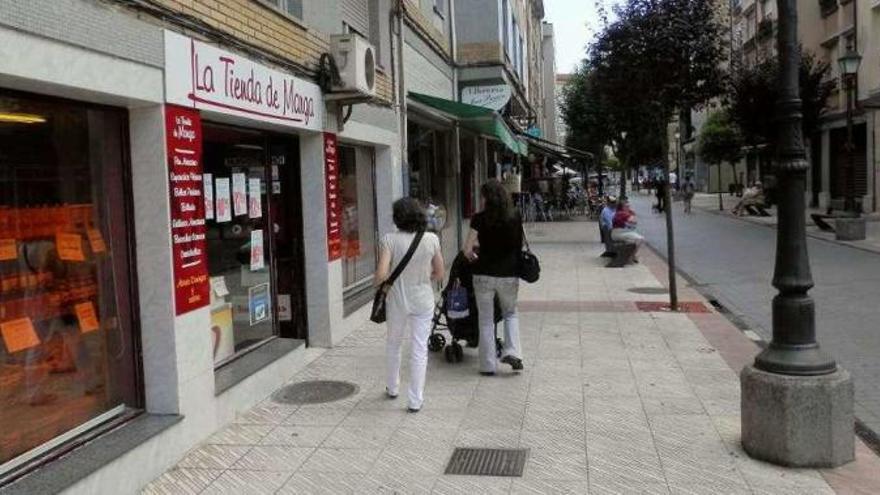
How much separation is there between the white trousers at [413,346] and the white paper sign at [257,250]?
1.61 metres

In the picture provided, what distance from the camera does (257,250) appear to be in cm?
726

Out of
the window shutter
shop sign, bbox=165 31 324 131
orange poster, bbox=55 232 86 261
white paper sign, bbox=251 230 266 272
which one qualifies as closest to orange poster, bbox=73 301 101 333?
orange poster, bbox=55 232 86 261

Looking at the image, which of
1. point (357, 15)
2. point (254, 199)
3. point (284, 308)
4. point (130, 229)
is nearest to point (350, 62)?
point (254, 199)

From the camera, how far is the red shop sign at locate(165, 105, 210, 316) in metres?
5.09

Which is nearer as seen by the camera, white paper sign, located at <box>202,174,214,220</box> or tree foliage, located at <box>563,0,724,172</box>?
white paper sign, located at <box>202,174,214,220</box>

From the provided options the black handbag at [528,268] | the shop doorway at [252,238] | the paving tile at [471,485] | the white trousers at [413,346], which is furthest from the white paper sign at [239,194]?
the paving tile at [471,485]

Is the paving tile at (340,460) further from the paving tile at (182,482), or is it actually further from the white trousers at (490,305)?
the white trousers at (490,305)

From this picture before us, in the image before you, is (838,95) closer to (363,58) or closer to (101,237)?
(363,58)

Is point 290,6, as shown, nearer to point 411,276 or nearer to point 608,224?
point 411,276

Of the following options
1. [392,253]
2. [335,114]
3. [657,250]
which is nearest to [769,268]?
[657,250]

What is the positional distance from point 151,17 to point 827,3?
3363cm

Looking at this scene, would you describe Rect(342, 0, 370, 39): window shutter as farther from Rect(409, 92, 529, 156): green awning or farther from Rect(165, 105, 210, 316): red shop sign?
Rect(165, 105, 210, 316): red shop sign

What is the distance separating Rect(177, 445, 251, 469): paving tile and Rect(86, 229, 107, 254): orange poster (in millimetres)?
1380

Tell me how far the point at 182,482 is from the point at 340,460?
0.93 metres
